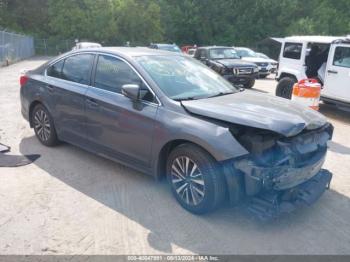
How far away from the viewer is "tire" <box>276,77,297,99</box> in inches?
405

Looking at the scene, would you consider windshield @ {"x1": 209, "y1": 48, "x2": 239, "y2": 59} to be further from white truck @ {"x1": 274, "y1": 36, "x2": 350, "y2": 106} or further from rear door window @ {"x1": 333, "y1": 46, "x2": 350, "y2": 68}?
rear door window @ {"x1": 333, "y1": 46, "x2": 350, "y2": 68}

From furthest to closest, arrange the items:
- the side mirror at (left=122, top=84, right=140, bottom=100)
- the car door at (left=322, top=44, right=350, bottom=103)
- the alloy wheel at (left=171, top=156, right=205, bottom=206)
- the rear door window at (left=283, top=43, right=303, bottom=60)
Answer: the rear door window at (left=283, top=43, right=303, bottom=60) < the car door at (left=322, top=44, right=350, bottom=103) < the side mirror at (left=122, top=84, right=140, bottom=100) < the alloy wheel at (left=171, top=156, right=205, bottom=206)

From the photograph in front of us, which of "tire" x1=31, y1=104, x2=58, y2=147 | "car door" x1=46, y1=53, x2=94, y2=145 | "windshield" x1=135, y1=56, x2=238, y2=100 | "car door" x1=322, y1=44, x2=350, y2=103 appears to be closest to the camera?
"windshield" x1=135, y1=56, x2=238, y2=100

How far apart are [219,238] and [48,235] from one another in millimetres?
1674

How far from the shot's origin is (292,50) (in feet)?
34.2

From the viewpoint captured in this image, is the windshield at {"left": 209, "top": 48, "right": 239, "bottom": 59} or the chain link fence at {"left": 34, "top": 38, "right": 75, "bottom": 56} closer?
the windshield at {"left": 209, "top": 48, "right": 239, "bottom": 59}

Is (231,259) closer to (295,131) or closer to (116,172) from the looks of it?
(295,131)

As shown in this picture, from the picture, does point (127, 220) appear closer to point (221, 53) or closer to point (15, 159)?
point (15, 159)

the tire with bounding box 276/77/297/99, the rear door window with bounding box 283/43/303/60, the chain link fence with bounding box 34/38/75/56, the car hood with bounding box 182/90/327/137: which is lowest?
the chain link fence with bounding box 34/38/75/56

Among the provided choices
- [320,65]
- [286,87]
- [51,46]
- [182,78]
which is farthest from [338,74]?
[51,46]

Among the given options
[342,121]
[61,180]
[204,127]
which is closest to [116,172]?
[61,180]

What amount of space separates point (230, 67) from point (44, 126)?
8.61 m

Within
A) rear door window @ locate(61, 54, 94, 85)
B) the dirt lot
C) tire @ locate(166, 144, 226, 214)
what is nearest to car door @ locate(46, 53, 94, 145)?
rear door window @ locate(61, 54, 94, 85)

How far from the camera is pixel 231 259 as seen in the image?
3.38 metres
